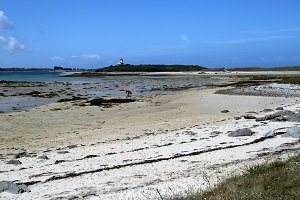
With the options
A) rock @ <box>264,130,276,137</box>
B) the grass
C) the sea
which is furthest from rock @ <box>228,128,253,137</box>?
the sea

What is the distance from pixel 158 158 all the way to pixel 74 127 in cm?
849

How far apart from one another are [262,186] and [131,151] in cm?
599

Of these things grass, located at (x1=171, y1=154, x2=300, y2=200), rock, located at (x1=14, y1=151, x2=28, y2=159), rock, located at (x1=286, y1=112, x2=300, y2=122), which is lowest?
rock, located at (x1=14, y1=151, x2=28, y2=159)

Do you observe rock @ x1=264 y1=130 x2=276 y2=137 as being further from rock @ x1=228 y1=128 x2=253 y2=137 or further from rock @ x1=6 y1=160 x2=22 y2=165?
rock @ x1=6 y1=160 x2=22 y2=165

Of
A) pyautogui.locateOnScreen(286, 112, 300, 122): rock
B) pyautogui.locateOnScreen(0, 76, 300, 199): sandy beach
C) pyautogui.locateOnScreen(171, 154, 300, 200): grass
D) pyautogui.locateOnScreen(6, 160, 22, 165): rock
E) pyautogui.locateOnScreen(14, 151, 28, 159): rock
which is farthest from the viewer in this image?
pyautogui.locateOnScreen(286, 112, 300, 122): rock

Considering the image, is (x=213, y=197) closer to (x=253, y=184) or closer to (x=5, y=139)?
(x=253, y=184)

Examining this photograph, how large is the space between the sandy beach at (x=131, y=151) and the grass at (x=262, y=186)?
108 centimetres

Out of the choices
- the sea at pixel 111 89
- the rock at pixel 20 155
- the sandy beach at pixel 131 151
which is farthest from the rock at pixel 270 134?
the sea at pixel 111 89

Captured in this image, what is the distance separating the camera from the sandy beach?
27.3 feet

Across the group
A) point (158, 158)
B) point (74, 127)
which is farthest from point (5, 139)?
point (158, 158)

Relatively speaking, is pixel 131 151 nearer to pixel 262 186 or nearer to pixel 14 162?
pixel 14 162

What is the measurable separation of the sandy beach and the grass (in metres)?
1.08

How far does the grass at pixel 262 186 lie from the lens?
18.9ft

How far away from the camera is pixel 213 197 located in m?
5.95
